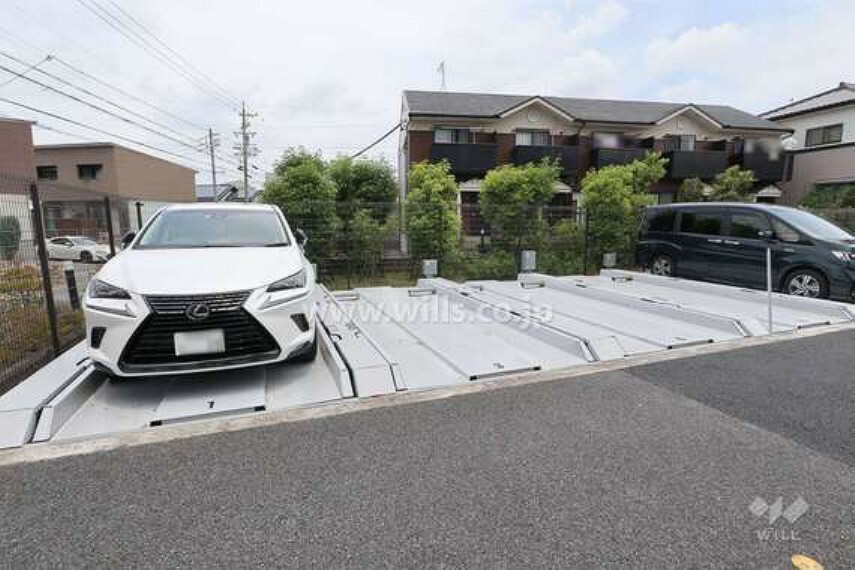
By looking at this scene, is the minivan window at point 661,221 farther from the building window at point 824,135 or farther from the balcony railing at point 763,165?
the building window at point 824,135

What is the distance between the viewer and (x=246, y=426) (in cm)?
267

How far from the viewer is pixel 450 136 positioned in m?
A: 16.4

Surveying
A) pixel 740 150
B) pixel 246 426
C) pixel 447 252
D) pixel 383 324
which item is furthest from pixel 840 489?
pixel 740 150

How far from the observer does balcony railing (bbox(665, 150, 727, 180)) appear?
17.3 metres

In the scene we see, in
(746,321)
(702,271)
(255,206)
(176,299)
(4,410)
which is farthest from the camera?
(702,271)


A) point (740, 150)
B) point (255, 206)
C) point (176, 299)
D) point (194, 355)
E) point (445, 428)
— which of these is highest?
point (740, 150)

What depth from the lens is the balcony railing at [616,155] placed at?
17031 millimetres

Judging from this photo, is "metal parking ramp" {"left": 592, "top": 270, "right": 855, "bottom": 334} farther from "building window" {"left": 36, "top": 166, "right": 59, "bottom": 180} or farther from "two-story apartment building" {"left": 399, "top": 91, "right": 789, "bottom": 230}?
"building window" {"left": 36, "top": 166, "right": 59, "bottom": 180}

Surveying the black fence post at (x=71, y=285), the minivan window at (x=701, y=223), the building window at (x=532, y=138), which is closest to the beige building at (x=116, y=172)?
the black fence post at (x=71, y=285)

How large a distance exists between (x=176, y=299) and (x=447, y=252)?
Answer: 6.37m

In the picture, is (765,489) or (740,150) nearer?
(765,489)

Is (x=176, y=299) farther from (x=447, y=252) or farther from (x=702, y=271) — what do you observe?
(x=702, y=271)

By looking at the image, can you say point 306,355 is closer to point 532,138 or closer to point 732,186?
point 532,138

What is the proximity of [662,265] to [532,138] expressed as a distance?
407 inches
